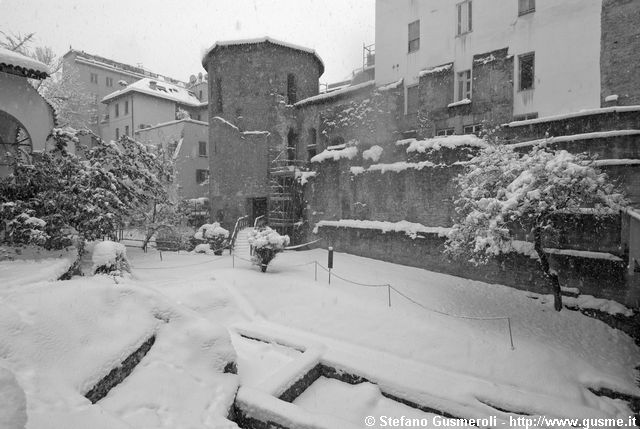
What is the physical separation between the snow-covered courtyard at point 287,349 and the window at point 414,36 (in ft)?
41.4

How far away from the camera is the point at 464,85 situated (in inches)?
714

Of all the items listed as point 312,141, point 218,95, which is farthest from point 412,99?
point 218,95

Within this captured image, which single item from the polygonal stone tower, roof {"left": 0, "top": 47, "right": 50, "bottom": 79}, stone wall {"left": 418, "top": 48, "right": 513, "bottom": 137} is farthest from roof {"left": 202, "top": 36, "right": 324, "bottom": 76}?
roof {"left": 0, "top": 47, "right": 50, "bottom": 79}

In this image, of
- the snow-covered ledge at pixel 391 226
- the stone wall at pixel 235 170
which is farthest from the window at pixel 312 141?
the snow-covered ledge at pixel 391 226

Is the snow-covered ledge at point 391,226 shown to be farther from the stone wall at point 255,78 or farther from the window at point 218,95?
the window at point 218,95

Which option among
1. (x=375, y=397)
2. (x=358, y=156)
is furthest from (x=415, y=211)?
(x=375, y=397)

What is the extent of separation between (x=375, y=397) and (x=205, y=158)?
28.9 meters

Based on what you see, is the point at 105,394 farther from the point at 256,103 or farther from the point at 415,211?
the point at 256,103

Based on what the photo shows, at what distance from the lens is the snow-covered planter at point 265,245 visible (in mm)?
14477

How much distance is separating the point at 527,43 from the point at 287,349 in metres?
16.2

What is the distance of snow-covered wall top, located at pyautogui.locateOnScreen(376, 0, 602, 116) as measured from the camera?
14.5m

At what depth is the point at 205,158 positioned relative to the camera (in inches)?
1281

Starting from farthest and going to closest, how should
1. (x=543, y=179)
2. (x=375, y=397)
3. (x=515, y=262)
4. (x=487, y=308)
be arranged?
(x=515, y=262), (x=487, y=308), (x=543, y=179), (x=375, y=397)

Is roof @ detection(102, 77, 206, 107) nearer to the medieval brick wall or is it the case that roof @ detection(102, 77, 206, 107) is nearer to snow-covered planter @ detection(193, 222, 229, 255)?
snow-covered planter @ detection(193, 222, 229, 255)
